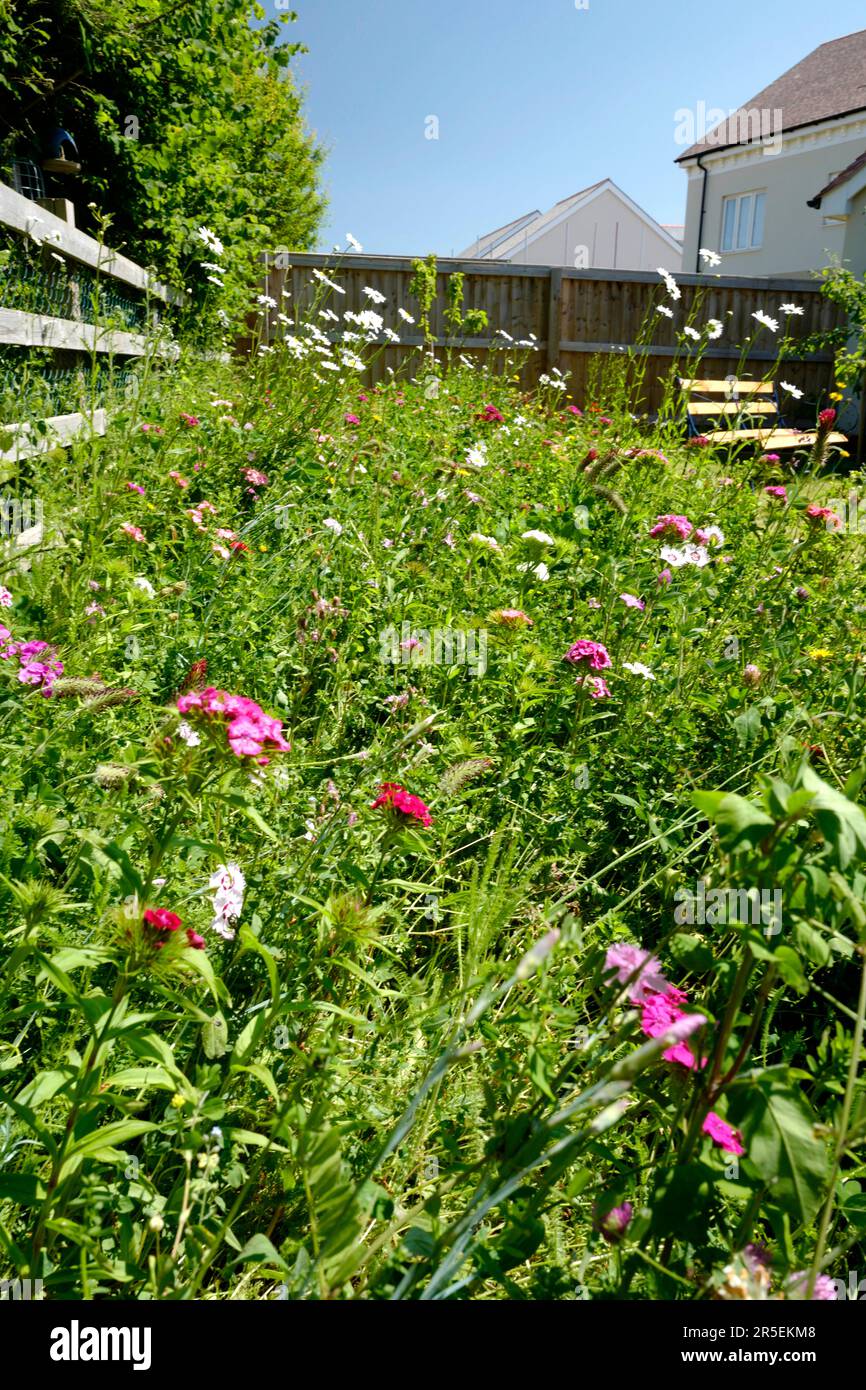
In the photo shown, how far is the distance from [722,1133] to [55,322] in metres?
4.08

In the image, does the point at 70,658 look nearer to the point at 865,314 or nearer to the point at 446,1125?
the point at 446,1125

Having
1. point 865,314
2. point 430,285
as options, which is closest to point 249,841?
point 430,285

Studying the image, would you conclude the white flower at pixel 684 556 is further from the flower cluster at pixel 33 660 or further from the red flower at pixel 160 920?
the red flower at pixel 160 920

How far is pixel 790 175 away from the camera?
24703 mm

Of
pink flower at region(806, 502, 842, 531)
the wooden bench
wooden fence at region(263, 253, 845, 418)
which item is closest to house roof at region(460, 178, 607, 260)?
wooden fence at region(263, 253, 845, 418)

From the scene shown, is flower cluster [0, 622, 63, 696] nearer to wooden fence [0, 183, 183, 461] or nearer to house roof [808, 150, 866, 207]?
wooden fence [0, 183, 183, 461]

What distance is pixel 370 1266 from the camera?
134 centimetres

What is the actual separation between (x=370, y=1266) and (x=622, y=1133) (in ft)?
1.61

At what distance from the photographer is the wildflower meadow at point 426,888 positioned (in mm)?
1004

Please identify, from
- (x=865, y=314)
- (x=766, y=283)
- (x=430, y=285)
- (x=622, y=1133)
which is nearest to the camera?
(x=622, y=1133)

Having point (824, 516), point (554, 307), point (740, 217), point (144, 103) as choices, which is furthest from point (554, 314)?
point (740, 217)

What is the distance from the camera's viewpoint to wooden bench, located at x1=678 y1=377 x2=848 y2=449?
15.3 feet

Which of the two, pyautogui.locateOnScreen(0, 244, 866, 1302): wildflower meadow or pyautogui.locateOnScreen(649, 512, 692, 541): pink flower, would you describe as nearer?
pyautogui.locateOnScreen(0, 244, 866, 1302): wildflower meadow

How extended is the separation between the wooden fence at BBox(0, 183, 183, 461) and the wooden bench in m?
2.55
